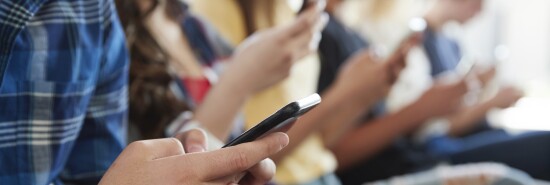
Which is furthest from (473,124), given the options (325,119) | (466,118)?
(325,119)

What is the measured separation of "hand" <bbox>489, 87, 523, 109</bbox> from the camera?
1.55 m

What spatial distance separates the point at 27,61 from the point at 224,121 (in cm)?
27

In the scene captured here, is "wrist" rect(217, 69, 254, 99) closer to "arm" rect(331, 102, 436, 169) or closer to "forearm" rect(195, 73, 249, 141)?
"forearm" rect(195, 73, 249, 141)

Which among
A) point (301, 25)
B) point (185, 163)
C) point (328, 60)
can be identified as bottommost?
point (185, 163)

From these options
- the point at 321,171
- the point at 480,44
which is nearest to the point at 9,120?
the point at 321,171

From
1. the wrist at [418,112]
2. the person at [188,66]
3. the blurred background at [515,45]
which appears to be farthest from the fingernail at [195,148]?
the blurred background at [515,45]

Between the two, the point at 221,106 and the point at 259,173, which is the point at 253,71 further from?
the point at 259,173

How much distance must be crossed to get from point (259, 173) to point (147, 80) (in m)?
0.37

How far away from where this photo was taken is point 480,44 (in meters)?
2.27

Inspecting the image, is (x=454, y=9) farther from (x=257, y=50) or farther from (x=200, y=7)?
(x=257, y=50)

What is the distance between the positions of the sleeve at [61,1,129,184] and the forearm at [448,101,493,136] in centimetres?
108

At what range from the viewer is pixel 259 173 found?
454 mm

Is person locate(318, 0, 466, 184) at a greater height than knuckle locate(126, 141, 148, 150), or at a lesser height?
greater

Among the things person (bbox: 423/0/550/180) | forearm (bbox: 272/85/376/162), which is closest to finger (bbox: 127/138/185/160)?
forearm (bbox: 272/85/376/162)
